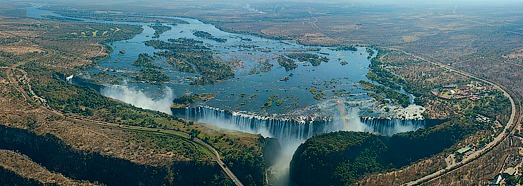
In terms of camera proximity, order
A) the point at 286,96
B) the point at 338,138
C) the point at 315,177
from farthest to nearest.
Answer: the point at 286,96 < the point at 338,138 < the point at 315,177

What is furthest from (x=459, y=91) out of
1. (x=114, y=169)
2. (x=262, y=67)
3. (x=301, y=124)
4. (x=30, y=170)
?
(x=30, y=170)

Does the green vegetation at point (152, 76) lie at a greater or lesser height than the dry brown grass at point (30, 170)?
greater

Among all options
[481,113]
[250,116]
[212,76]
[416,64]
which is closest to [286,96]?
[250,116]

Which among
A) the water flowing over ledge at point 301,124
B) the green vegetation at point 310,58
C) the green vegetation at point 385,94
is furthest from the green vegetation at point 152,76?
the green vegetation at point 385,94

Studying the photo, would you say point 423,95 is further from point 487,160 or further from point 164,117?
point 164,117

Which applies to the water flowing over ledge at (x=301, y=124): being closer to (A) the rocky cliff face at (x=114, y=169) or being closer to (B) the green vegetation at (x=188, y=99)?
(B) the green vegetation at (x=188, y=99)

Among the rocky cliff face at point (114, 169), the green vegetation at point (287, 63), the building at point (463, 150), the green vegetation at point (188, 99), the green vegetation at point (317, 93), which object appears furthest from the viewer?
the green vegetation at point (287, 63)

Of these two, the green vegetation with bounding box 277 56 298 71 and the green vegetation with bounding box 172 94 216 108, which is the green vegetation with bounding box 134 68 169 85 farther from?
the green vegetation with bounding box 277 56 298 71
